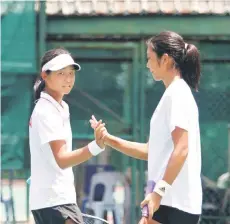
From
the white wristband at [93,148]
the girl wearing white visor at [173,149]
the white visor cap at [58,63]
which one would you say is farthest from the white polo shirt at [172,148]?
the white visor cap at [58,63]

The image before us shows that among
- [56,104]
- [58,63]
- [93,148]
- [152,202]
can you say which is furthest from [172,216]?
[58,63]

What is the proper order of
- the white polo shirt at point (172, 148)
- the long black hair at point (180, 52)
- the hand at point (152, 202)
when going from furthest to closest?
the long black hair at point (180, 52), the white polo shirt at point (172, 148), the hand at point (152, 202)

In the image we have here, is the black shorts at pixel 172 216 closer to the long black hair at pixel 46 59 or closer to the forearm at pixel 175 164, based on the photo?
the forearm at pixel 175 164

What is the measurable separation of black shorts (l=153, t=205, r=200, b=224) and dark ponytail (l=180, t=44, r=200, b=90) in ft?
2.16

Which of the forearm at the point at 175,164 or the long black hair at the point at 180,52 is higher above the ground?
the long black hair at the point at 180,52

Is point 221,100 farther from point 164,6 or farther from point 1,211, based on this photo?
point 1,211

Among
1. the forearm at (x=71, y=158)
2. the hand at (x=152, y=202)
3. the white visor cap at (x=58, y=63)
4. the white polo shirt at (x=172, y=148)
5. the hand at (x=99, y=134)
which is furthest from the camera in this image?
the white visor cap at (x=58, y=63)

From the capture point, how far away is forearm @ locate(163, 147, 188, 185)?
13.4 feet

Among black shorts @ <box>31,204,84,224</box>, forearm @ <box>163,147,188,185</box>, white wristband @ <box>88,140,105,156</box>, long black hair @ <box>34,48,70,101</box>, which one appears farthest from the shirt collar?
forearm @ <box>163,147,188,185</box>

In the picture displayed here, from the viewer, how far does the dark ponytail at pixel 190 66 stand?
4371mm

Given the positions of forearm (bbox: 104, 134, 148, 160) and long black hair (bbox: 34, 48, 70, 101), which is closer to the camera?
forearm (bbox: 104, 134, 148, 160)

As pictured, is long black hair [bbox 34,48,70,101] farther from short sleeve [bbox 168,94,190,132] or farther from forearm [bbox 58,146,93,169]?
short sleeve [bbox 168,94,190,132]

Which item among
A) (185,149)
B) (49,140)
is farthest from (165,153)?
(49,140)

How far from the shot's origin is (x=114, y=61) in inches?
317
